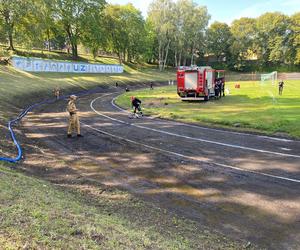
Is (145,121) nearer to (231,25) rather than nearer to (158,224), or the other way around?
(158,224)

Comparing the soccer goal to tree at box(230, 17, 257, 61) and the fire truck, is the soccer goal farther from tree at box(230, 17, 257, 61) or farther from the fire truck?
tree at box(230, 17, 257, 61)

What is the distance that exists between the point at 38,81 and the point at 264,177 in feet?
125

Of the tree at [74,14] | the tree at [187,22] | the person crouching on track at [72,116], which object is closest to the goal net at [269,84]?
the person crouching on track at [72,116]

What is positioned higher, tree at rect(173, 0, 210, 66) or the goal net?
tree at rect(173, 0, 210, 66)

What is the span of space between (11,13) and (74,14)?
22.2m

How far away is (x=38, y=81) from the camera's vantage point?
1699 inches

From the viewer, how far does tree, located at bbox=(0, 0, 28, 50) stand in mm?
46656

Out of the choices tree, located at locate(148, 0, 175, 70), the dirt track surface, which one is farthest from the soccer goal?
tree, located at locate(148, 0, 175, 70)

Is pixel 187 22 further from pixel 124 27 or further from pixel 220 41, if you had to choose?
pixel 220 41

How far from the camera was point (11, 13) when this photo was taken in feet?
162

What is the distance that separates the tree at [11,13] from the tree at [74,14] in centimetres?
1751

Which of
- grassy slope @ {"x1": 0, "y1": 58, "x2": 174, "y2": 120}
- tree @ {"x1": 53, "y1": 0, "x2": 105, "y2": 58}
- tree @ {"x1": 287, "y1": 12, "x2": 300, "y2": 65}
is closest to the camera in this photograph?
grassy slope @ {"x1": 0, "y1": 58, "x2": 174, "y2": 120}

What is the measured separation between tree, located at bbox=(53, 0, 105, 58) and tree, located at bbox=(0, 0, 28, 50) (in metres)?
17.5

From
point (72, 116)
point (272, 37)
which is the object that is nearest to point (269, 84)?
point (72, 116)
